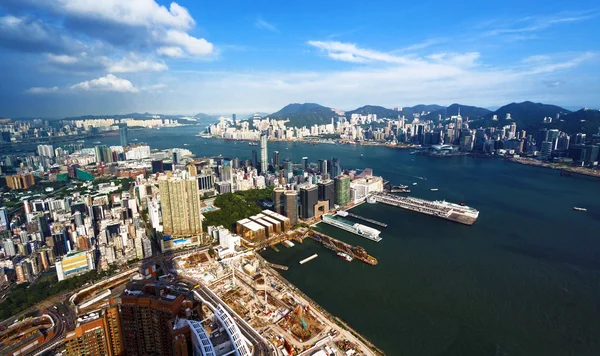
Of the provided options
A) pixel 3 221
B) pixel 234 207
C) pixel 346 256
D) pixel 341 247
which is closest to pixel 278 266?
pixel 346 256

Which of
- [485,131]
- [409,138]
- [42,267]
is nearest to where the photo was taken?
[42,267]

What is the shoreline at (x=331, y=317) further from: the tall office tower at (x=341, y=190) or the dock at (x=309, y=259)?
the tall office tower at (x=341, y=190)

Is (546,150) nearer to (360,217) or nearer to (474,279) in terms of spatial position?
(360,217)

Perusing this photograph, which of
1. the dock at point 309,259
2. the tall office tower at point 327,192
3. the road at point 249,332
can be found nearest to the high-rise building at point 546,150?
the tall office tower at point 327,192

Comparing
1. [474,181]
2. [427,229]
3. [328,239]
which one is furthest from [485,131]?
[328,239]

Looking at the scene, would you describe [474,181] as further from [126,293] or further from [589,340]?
[126,293]

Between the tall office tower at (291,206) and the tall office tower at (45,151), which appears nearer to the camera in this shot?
the tall office tower at (291,206)
